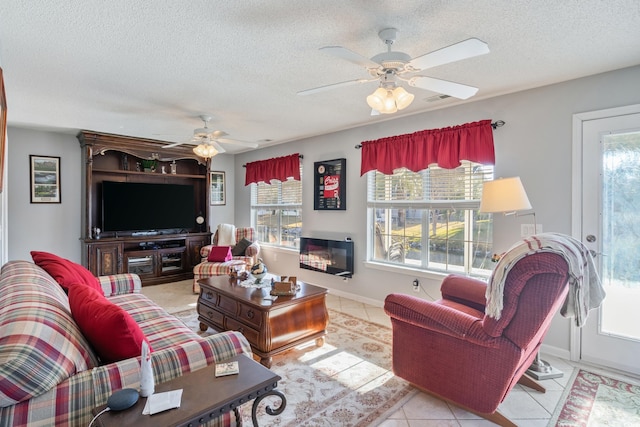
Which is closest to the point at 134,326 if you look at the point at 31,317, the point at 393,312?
the point at 31,317

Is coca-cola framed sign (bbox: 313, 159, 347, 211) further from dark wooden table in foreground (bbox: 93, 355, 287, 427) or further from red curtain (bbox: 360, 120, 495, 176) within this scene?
dark wooden table in foreground (bbox: 93, 355, 287, 427)

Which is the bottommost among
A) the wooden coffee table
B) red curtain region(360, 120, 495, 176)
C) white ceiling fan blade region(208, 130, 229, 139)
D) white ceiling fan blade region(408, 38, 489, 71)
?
the wooden coffee table

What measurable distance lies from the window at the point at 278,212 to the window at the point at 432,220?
1611 millimetres

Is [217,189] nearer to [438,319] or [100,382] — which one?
[438,319]

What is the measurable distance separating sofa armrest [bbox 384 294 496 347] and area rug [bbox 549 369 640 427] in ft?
2.56

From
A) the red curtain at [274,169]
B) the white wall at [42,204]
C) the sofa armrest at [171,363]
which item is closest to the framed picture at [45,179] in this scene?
the white wall at [42,204]

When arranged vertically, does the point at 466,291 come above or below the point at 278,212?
below

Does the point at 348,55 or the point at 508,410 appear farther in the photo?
the point at 508,410

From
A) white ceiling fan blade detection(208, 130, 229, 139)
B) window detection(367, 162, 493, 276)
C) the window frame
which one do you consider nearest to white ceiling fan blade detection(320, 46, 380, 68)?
window detection(367, 162, 493, 276)

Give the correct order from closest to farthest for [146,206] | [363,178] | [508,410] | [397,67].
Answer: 1. [397,67]
2. [508,410]
3. [363,178]
4. [146,206]

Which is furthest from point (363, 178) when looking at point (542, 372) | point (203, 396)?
point (203, 396)

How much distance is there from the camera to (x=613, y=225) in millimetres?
2594

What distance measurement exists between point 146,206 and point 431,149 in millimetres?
4545

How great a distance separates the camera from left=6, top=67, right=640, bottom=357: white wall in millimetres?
2814
